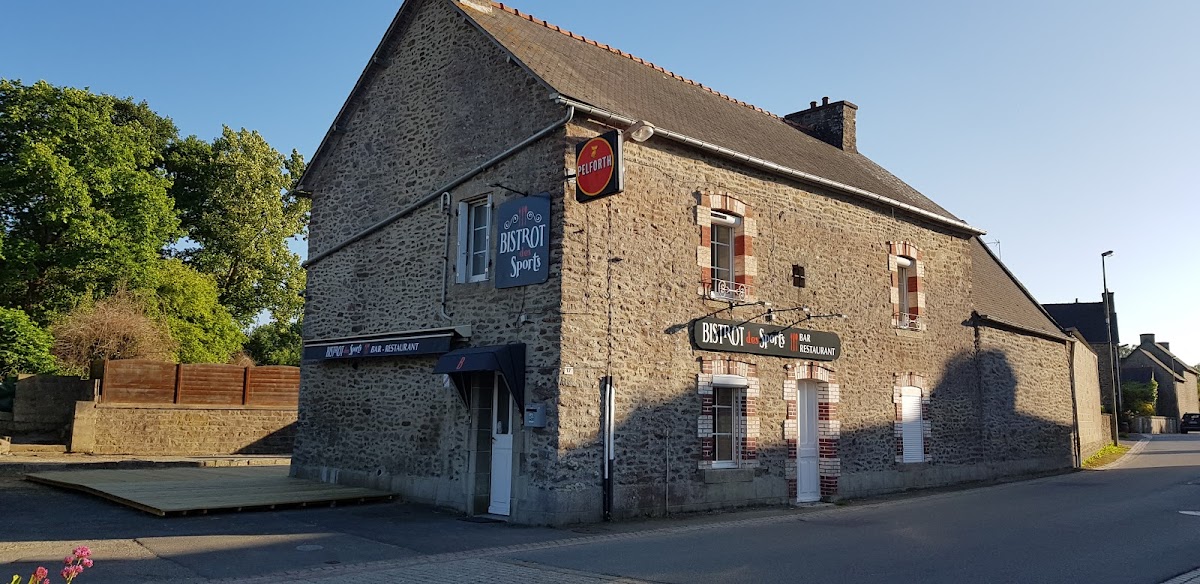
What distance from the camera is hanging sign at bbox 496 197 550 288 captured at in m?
10.9

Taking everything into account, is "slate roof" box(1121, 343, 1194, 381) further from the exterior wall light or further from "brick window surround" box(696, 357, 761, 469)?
the exterior wall light

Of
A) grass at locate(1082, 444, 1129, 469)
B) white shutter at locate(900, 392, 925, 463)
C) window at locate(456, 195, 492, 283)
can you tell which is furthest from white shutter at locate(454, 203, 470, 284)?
grass at locate(1082, 444, 1129, 469)

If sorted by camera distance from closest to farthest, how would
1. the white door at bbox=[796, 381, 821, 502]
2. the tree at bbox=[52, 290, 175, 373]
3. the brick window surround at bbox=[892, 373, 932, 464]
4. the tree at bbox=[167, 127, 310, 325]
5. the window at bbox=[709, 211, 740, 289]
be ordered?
1. the window at bbox=[709, 211, 740, 289]
2. the white door at bbox=[796, 381, 821, 502]
3. the brick window surround at bbox=[892, 373, 932, 464]
4. the tree at bbox=[52, 290, 175, 373]
5. the tree at bbox=[167, 127, 310, 325]

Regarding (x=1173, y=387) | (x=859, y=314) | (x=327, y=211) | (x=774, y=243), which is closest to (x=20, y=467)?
(x=327, y=211)

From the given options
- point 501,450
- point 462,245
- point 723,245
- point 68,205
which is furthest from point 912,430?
point 68,205

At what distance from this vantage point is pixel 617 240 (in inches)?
451

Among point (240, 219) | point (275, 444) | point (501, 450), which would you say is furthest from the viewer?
point (240, 219)

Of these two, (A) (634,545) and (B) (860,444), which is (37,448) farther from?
(B) (860,444)

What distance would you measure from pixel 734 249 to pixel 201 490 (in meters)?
8.79

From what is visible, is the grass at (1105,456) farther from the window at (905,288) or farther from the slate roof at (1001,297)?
the window at (905,288)

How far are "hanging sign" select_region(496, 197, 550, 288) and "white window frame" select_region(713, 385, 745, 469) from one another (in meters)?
3.46

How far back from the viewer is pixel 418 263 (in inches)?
517

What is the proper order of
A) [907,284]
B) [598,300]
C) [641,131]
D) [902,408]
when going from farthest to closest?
1. [907,284]
2. [902,408]
3. [598,300]
4. [641,131]

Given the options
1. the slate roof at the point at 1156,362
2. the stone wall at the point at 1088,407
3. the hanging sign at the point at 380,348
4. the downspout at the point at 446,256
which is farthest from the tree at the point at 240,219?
the slate roof at the point at 1156,362
